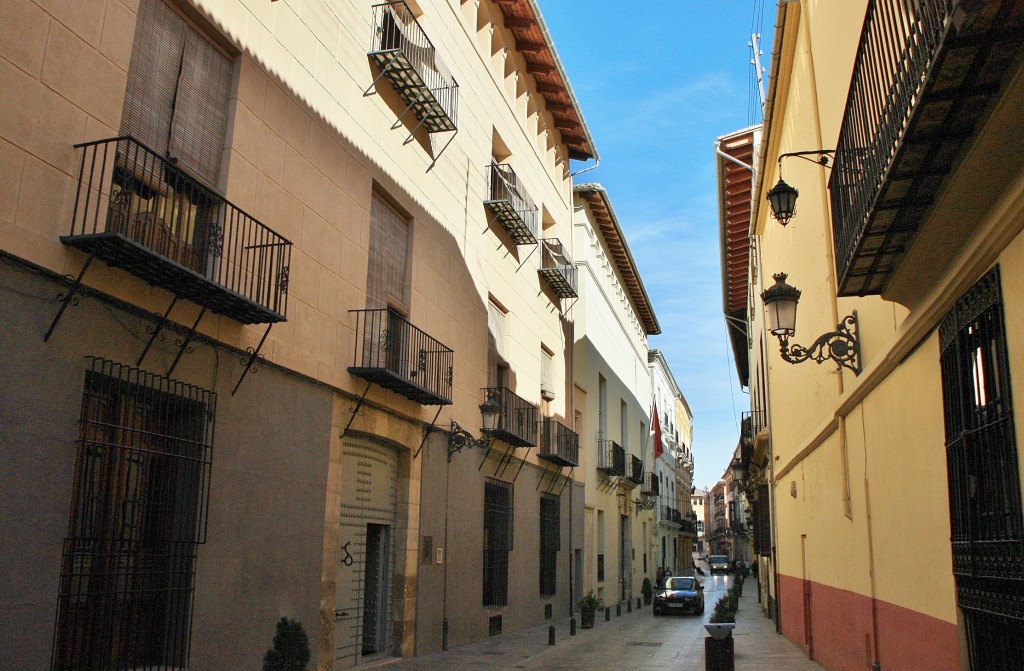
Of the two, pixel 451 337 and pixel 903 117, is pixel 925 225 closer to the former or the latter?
pixel 903 117

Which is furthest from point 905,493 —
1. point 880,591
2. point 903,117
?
point 903,117

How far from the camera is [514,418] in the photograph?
18.8 meters

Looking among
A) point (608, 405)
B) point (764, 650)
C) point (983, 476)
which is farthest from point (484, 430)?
point (608, 405)

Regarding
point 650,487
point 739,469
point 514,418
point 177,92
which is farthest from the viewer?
point 650,487

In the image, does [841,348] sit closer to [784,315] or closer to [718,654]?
[784,315]

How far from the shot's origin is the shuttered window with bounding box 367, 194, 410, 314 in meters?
13.4

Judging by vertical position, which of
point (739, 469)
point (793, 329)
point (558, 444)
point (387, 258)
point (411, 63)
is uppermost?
point (411, 63)

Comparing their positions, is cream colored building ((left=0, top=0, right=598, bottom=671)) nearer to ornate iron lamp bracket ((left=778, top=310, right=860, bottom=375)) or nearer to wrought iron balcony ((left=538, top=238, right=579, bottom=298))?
wrought iron balcony ((left=538, top=238, right=579, bottom=298))

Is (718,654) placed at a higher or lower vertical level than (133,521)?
lower

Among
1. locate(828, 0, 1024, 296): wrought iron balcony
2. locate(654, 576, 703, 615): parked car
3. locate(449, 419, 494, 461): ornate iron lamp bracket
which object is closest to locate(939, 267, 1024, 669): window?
locate(828, 0, 1024, 296): wrought iron balcony

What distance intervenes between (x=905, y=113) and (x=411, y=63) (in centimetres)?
998

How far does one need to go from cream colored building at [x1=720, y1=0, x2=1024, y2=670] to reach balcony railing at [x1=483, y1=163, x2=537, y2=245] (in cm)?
846

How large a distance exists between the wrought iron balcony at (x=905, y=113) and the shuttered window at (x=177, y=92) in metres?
6.67

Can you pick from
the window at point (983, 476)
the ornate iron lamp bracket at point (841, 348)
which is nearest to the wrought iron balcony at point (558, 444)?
the ornate iron lamp bracket at point (841, 348)
